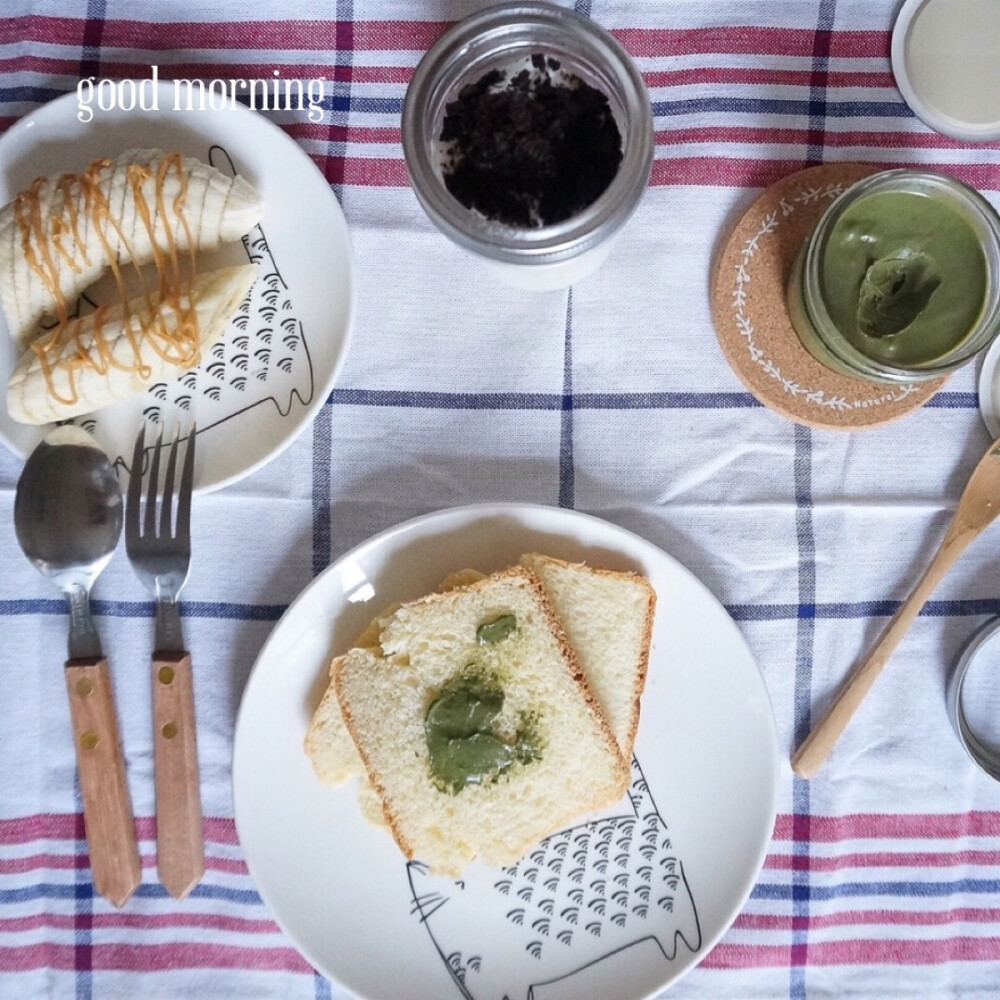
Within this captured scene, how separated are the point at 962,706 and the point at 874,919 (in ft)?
0.93

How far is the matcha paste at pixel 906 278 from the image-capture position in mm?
1011

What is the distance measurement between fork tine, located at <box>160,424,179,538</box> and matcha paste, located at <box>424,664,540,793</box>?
369 mm

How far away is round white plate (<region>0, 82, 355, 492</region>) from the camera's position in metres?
1.09

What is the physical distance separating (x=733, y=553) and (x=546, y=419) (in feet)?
0.91

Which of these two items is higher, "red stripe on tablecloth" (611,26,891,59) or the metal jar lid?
"red stripe on tablecloth" (611,26,891,59)

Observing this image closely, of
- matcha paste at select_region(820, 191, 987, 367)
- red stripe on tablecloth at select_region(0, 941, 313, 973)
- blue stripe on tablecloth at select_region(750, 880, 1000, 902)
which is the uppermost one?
matcha paste at select_region(820, 191, 987, 367)

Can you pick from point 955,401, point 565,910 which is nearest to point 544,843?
point 565,910

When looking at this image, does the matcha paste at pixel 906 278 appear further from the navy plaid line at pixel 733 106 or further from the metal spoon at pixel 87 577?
the metal spoon at pixel 87 577

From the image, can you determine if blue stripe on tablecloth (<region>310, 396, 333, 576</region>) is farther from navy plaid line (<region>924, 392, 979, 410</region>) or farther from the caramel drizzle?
navy plaid line (<region>924, 392, 979, 410</region>)

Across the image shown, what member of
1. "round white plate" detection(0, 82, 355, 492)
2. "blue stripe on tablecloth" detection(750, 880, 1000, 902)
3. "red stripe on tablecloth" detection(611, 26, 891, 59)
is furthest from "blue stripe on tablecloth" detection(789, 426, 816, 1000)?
"round white plate" detection(0, 82, 355, 492)

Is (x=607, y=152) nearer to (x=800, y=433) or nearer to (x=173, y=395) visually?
(x=800, y=433)

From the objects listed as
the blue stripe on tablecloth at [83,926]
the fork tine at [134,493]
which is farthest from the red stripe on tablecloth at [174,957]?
the fork tine at [134,493]

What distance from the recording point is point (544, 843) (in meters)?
1.11

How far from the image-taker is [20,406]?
1.05 metres
